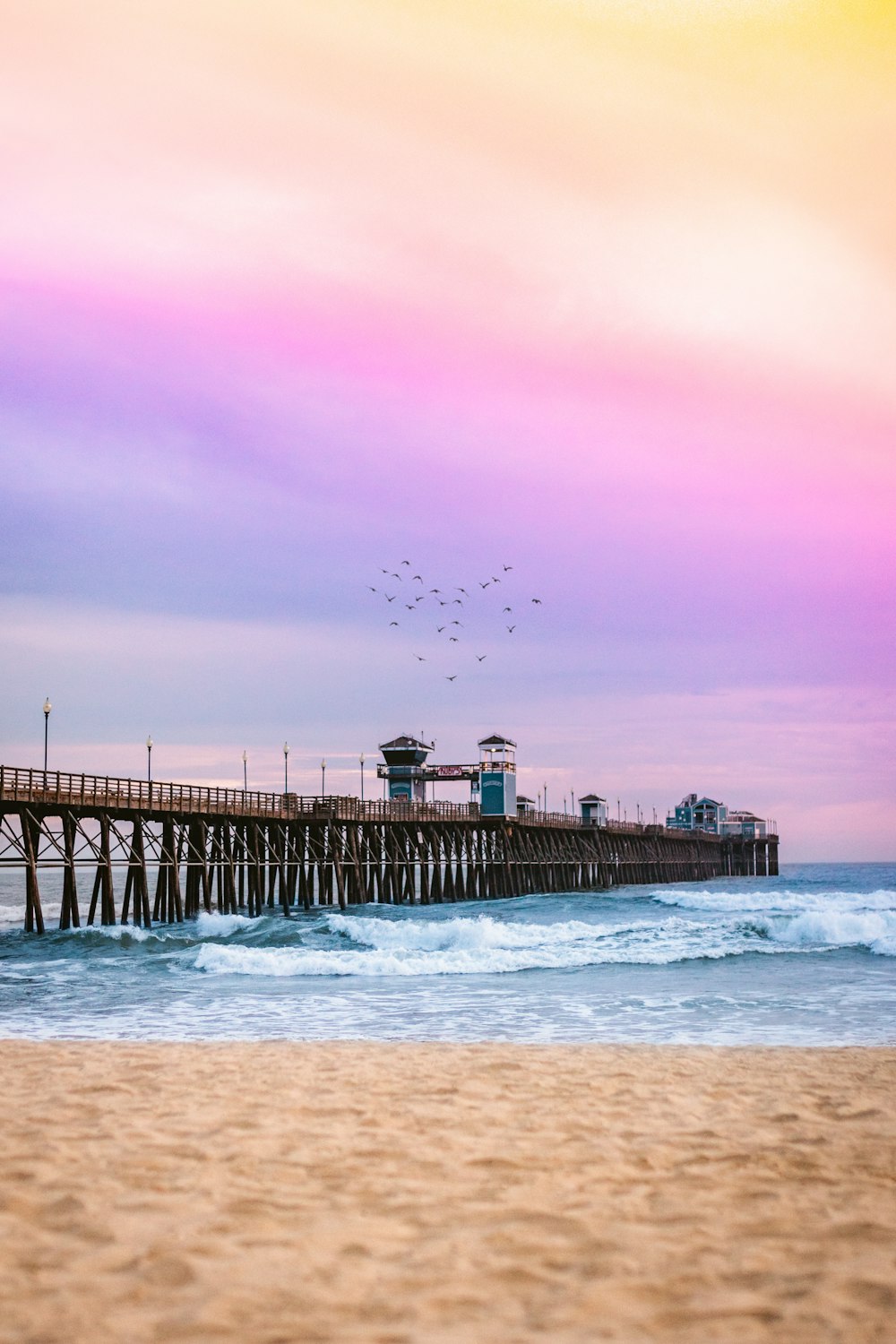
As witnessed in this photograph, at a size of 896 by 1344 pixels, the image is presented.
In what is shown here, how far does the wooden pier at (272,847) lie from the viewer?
31656mm

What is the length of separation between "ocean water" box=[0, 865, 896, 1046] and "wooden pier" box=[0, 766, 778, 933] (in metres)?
2.39

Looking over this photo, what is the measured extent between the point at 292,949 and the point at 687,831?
79764mm

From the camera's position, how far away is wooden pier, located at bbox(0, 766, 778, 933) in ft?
104

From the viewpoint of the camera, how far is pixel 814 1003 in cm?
1620

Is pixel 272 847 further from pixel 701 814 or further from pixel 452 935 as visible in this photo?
pixel 701 814

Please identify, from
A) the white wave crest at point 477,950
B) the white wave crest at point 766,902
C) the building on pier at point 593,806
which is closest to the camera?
the white wave crest at point 477,950

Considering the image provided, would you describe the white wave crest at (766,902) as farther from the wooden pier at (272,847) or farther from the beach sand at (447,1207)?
the beach sand at (447,1207)

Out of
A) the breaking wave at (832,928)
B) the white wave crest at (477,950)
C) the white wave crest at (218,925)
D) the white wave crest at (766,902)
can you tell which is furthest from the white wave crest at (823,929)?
the white wave crest at (218,925)

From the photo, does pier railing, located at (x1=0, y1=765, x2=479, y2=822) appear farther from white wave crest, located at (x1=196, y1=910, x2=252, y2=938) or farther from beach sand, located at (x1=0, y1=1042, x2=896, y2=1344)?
beach sand, located at (x1=0, y1=1042, x2=896, y2=1344)

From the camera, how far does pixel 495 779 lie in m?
60.3

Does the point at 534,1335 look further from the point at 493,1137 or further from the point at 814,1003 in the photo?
the point at 814,1003

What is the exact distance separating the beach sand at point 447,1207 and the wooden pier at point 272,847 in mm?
22437

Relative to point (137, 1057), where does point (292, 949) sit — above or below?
below

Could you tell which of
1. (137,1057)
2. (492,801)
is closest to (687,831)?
(492,801)
